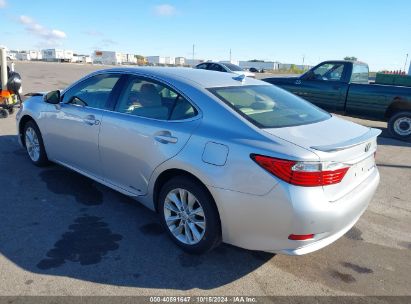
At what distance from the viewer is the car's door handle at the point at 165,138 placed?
3.29 meters

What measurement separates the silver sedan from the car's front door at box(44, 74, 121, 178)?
0.02 metres

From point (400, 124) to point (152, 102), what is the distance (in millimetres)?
7643

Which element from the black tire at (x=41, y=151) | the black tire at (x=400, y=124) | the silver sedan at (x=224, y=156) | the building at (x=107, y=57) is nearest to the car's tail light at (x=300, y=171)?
the silver sedan at (x=224, y=156)

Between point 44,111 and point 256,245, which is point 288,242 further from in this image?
point 44,111

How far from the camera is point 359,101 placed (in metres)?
9.27

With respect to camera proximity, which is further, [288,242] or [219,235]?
[219,235]

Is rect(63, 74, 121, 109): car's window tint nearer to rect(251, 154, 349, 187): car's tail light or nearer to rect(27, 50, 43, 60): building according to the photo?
rect(251, 154, 349, 187): car's tail light

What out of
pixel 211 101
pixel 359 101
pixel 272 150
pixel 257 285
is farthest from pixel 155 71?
pixel 359 101

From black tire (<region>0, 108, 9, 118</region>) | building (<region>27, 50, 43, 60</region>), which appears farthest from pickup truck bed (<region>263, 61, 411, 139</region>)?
building (<region>27, 50, 43, 60</region>)

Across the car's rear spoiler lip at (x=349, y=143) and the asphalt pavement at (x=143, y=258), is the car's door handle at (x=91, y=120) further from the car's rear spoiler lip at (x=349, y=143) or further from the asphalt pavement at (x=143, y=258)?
the car's rear spoiler lip at (x=349, y=143)

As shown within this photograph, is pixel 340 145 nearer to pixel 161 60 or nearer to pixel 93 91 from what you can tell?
pixel 93 91

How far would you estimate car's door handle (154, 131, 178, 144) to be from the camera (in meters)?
3.29

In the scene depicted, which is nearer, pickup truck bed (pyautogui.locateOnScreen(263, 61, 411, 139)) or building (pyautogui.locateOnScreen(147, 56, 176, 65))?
pickup truck bed (pyautogui.locateOnScreen(263, 61, 411, 139))

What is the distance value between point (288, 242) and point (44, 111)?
379 cm
